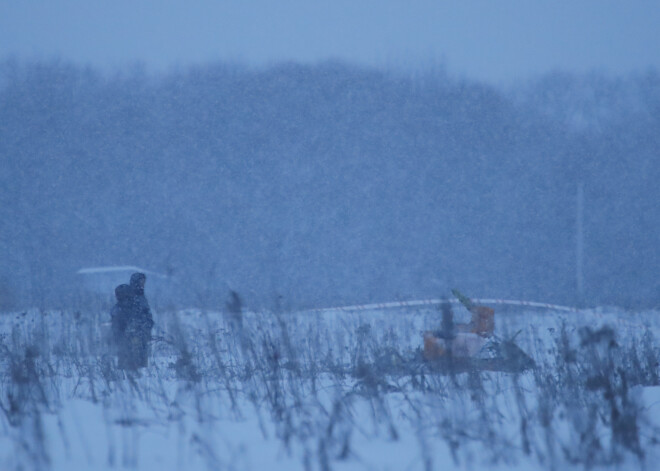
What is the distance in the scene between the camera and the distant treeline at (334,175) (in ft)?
115

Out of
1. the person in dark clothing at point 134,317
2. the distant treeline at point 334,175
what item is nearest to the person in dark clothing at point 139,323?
the person in dark clothing at point 134,317

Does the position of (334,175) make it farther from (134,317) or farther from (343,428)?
(343,428)

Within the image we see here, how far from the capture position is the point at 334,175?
3884 centimetres

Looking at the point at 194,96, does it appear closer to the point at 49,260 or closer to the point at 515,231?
the point at 49,260

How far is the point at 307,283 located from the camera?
33469 mm

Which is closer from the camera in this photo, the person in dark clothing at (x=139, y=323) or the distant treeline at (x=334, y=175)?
the person in dark clothing at (x=139, y=323)

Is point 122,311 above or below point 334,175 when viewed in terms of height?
below

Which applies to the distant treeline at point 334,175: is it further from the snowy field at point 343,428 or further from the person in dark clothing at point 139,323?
the snowy field at point 343,428

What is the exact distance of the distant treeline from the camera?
3516 cm

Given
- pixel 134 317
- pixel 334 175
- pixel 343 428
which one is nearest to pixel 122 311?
pixel 134 317

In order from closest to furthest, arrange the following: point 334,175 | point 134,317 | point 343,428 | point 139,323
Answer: point 343,428 → point 139,323 → point 134,317 → point 334,175

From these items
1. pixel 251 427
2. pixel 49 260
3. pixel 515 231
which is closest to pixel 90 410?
pixel 251 427

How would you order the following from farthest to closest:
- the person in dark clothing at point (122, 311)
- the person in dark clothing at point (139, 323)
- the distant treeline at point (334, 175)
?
1. the distant treeline at point (334, 175)
2. the person in dark clothing at point (122, 311)
3. the person in dark clothing at point (139, 323)

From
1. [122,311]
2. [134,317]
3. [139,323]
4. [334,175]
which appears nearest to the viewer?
[139,323]
